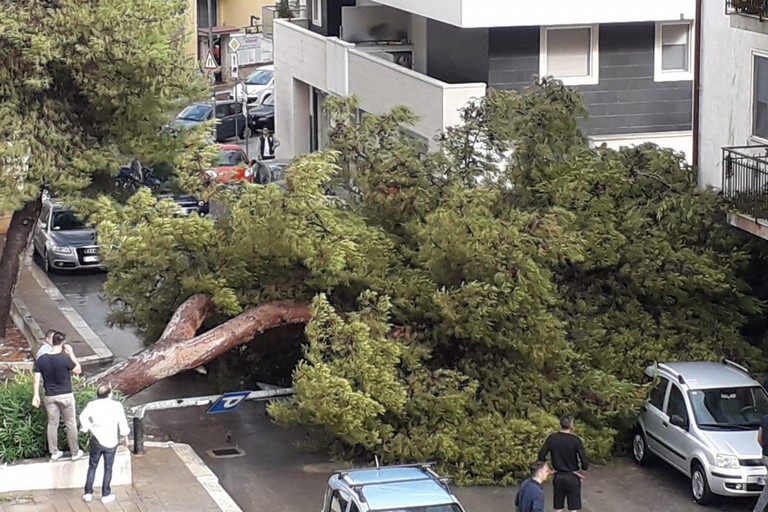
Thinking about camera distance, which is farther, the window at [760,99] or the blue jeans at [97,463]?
the window at [760,99]

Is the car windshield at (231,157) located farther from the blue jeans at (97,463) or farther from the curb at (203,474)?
the blue jeans at (97,463)

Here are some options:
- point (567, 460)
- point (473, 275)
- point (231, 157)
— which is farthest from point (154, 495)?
point (231, 157)

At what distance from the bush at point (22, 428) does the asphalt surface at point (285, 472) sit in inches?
101

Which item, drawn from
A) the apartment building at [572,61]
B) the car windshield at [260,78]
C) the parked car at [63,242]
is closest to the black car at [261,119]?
the car windshield at [260,78]

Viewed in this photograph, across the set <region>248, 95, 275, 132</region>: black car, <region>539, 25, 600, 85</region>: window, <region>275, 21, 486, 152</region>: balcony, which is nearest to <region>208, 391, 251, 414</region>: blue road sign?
<region>275, 21, 486, 152</region>: balcony

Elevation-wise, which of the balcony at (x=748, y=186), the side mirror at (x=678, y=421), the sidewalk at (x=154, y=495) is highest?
the balcony at (x=748, y=186)

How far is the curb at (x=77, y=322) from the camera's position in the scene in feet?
80.2

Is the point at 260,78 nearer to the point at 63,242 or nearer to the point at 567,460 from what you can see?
the point at 63,242

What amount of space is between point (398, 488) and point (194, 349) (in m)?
5.80

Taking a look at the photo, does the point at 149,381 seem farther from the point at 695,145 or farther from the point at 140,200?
the point at 695,145

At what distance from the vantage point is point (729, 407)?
59.7ft

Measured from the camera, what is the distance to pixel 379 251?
1997 cm

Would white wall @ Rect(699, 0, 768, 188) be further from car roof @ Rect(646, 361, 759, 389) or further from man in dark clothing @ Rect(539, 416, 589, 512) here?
man in dark clothing @ Rect(539, 416, 589, 512)

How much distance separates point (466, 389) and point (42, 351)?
17.7 ft
